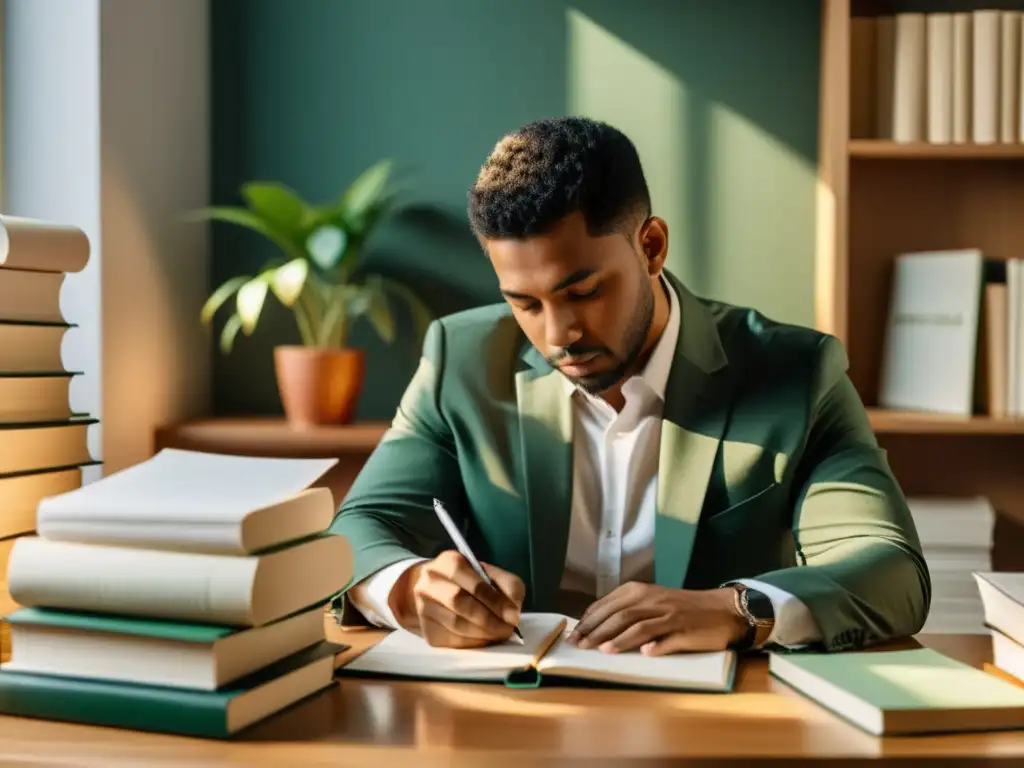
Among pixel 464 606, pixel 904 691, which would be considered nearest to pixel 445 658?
pixel 464 606

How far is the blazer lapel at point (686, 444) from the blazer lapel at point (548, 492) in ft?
0.45

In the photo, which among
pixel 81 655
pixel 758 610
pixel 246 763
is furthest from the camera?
pixel 758 610

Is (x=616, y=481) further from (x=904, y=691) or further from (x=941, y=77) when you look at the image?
(x=941, y=77)

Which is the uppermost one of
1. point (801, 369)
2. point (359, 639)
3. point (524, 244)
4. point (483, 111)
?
point (483, 111)

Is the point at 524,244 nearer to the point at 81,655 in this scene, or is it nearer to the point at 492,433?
the point at 492,433

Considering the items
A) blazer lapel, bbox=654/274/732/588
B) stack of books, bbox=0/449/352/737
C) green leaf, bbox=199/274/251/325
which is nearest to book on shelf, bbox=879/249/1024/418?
blazer lapel, bbox=654/274/732/588

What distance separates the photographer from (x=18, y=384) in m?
1.37

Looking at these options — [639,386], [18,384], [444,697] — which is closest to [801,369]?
[639,386]

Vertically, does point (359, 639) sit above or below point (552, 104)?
below

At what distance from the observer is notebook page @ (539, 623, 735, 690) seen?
110cm

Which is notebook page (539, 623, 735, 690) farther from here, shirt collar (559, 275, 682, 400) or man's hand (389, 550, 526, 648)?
shirt collar (559, 275, 682, 400)

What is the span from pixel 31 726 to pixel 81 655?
0.22ft

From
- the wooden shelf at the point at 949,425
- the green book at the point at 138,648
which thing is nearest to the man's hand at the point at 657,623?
the green book at the point at 138,648

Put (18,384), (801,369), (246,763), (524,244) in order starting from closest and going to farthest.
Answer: (246,763)
(18,384)
(524,244)
(801,369)
